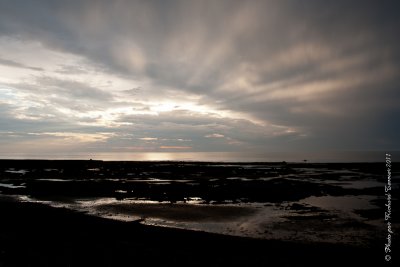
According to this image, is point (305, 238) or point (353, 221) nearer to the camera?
point (305, 238)

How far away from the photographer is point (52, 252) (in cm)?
1095

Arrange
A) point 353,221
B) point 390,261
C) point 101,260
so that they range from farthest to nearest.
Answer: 1. point 353,221
2. point 390,261
3. point 101,260

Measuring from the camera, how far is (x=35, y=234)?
1452 cm

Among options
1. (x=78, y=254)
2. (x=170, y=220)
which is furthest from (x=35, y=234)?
(x=170, y=220)

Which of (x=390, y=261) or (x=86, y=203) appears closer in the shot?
(x=390, y=261)

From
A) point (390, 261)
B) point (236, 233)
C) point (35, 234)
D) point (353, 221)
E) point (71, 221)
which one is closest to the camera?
point (390, 261)

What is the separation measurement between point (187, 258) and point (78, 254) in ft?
12.3

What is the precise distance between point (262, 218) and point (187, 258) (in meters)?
10.7

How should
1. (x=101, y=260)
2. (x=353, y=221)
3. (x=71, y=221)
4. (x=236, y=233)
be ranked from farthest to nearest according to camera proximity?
(x=353, y=221)
(x=71, y=221)
(x=236, y=233)
(x=101, y=260)

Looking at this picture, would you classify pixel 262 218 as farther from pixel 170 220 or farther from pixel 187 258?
pixel 187 258

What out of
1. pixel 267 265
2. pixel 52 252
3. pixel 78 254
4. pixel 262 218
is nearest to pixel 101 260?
pixel 78 254

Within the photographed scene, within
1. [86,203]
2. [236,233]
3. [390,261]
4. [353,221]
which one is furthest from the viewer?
[86,203]

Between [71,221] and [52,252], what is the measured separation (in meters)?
7.42

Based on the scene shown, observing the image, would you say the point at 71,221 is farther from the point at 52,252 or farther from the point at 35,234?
the point at 52,252
